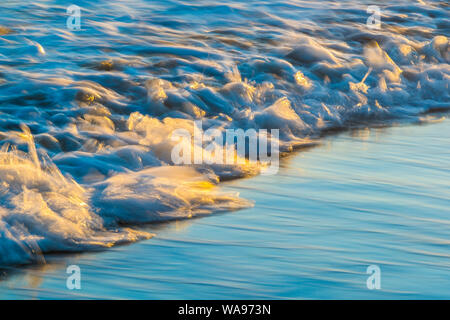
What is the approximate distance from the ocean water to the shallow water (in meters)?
0.16

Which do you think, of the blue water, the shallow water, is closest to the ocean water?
the blue water

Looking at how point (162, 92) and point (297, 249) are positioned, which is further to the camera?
point (162, 92)

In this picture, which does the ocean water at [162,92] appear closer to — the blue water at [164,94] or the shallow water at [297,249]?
the blue water at [164,94]

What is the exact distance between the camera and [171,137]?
4.95 m

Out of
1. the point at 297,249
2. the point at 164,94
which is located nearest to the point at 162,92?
the point at 164,94

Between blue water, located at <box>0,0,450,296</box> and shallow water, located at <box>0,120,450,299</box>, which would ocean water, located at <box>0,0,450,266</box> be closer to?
blue water, located at <box>0,0,450,296</box>

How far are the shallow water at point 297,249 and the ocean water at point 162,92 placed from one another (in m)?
0.16

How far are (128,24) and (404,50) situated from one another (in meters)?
2.84

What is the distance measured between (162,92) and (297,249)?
105 inches

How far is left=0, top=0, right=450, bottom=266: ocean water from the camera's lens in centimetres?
378

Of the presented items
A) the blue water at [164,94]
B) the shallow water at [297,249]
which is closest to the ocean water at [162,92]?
the blue water at [164,94]

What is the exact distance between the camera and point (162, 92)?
591 centimetres

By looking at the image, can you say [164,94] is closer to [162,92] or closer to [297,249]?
[162,92]

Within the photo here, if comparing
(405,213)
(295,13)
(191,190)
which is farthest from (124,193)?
(295,13)
